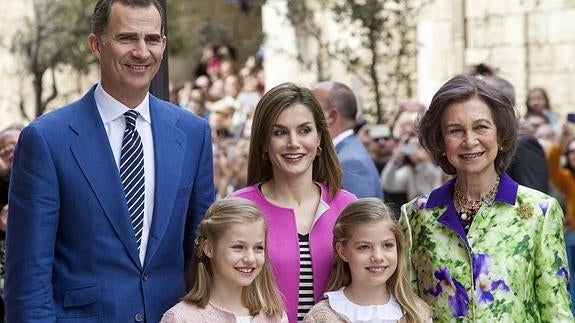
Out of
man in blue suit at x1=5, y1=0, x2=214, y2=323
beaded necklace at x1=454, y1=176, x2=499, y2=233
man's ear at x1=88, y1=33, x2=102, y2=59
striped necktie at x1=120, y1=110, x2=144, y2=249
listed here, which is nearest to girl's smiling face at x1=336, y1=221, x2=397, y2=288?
beaded necklace at x1=454, y1=176, x2=499, y2=233

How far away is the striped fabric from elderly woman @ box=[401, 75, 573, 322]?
0.38m

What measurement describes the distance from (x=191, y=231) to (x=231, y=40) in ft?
66.1

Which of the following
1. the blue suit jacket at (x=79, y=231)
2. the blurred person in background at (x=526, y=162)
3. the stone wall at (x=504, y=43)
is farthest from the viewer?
the stone wall at (x=504, y=43)

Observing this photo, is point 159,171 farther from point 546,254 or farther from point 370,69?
point 370,69

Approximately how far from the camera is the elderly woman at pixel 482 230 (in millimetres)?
4785

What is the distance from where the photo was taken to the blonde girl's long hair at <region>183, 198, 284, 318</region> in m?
4.92

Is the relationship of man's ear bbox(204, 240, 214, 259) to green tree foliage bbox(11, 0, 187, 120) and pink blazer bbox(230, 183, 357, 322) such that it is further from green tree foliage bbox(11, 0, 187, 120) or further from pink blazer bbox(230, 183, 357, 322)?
green tree foliage bbox(11, 0, 187, 120)

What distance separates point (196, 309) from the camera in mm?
4887

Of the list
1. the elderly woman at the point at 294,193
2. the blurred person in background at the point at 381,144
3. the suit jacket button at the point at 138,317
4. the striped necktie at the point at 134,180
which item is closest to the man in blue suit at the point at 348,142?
the elderly woman at the point at 294,193

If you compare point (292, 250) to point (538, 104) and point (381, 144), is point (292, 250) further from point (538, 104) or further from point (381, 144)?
point (538, 104)

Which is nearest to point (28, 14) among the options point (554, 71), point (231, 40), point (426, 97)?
point (231, 40)

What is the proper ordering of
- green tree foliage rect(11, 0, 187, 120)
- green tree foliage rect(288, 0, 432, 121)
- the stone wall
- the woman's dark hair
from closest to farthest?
the woman's dark hair
green tree foliage rect(288, 0, 432, 121)
the stone wall
green tree foliage rect(11, 0, 187, 120)

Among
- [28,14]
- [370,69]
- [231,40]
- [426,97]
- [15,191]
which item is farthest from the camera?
[231,40]

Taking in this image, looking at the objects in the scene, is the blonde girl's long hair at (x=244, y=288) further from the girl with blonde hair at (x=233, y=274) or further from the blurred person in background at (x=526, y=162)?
the blurred person in background at (x=526, y=162)
